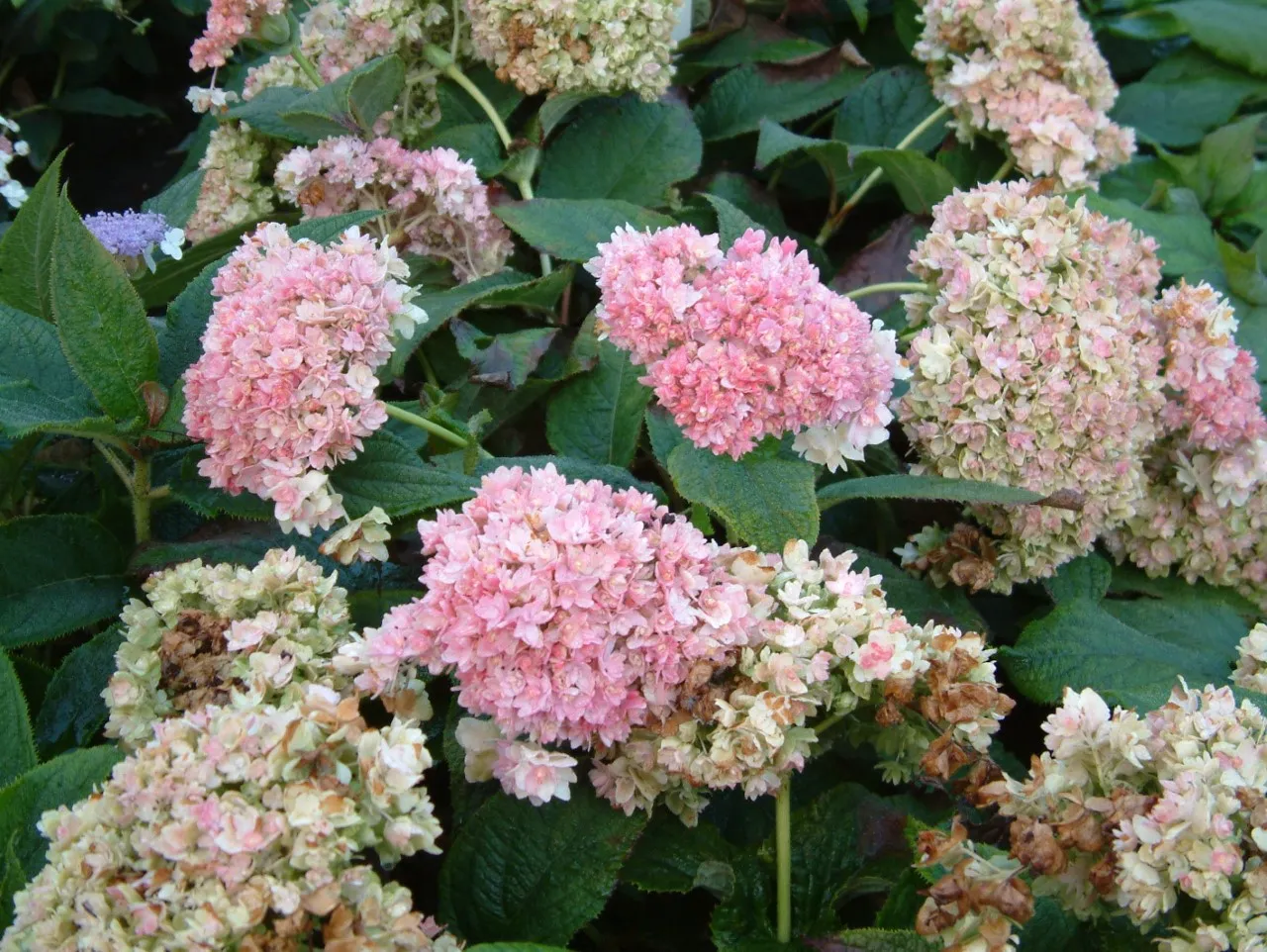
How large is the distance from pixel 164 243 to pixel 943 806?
48.1 inches

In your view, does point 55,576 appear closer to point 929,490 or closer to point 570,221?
point 570,221

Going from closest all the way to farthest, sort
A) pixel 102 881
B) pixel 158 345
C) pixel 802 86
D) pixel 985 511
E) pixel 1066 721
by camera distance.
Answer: pixel 102 881 < pixel 1066 721 < pixel 158 345 < pixel 985 511 < pixel 802 86

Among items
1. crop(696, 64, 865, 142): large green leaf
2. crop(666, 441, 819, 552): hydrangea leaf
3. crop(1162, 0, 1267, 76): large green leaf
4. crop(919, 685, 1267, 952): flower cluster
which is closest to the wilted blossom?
crop(666, 441, 819, 552): hydrangea leaf

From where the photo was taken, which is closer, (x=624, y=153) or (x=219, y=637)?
(x=219, y=637)

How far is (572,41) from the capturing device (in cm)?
186

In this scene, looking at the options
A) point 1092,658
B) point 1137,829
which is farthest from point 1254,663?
point 1137,829

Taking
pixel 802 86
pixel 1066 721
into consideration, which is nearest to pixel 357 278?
pixel 1066 721

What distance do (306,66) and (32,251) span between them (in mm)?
594

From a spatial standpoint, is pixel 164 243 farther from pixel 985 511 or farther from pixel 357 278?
pixel 985 511

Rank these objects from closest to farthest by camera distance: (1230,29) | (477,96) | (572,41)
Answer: (572,41), (477,96), (1230,29)

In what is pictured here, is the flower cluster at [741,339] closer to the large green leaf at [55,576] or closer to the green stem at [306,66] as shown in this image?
the large green leaf at [55,576]

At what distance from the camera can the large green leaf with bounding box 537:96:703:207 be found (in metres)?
2.00

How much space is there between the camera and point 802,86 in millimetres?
2205

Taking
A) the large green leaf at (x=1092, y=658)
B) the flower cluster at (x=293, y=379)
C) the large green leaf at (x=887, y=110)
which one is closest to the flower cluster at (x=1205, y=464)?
the large green leaf at (x=1092, y=658)
